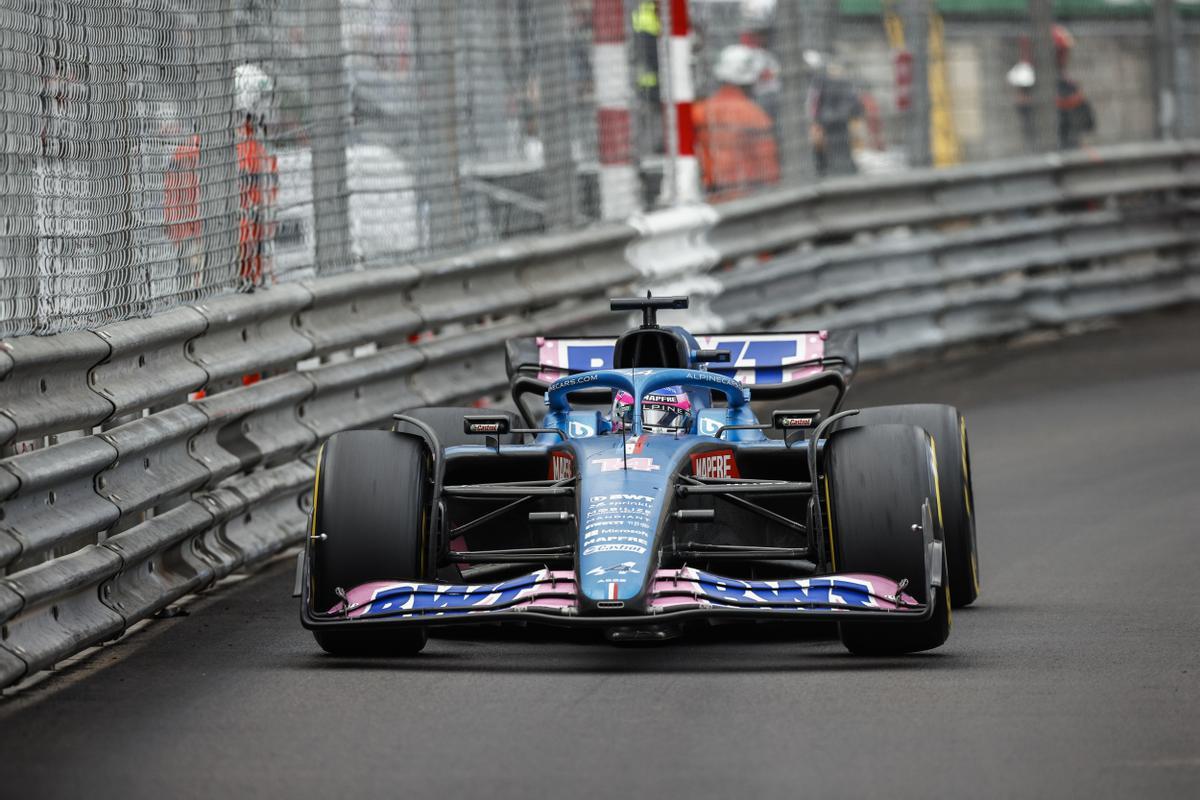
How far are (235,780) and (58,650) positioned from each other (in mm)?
1594

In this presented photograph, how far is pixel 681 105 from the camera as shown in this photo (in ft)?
46.0

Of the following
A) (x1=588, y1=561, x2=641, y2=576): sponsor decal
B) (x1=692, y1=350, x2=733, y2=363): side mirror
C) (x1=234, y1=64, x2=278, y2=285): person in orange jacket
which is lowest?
(x1=588, y1=561, x2=641, y2=576): sponsor decal

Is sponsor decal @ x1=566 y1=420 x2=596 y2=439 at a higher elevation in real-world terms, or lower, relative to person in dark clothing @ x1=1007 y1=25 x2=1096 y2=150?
lower

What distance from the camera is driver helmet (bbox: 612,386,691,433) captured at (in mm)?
7766

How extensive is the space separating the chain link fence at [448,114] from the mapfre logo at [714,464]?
204 cm

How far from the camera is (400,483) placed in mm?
7090

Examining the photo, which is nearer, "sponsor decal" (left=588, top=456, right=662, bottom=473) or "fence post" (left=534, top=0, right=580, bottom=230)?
"sponsor decal" (left=588, top=456, right=662, bottom=473)

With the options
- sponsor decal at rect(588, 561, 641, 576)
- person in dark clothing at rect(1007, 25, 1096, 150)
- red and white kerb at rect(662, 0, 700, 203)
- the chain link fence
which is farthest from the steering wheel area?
person in dark clothing at rect(1007, 25, 1096, 150)

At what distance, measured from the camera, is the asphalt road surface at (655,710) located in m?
5.20

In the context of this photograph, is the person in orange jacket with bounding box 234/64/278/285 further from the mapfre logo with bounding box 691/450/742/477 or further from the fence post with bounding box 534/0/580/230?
the fence post with bounding box 534/0/580/230

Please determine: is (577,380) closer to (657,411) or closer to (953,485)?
(657,411)

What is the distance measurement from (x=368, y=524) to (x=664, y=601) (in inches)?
41.0

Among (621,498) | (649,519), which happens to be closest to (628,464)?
(621,498)

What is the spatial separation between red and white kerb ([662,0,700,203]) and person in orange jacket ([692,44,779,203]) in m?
0.64
